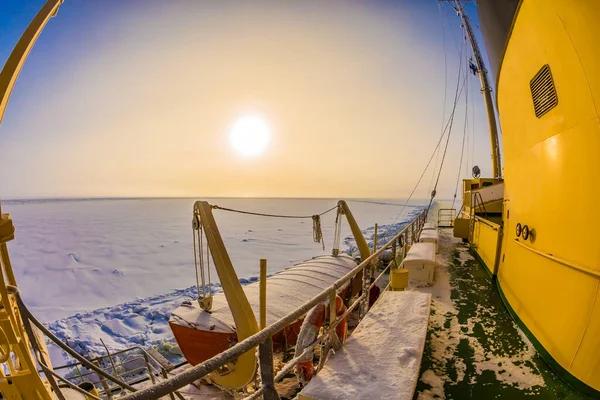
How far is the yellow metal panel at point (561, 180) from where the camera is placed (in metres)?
2.71

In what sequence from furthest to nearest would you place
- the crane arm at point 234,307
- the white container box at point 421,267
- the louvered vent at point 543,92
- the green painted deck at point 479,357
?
the white container box at point 421,267 < the crane arm at point 234,307 < the louvered vent at point 543,92 < the green painted deck at point 479,357

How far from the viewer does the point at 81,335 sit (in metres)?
15.9

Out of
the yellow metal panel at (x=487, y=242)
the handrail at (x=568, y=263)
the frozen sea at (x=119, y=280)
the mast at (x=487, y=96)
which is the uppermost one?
the mast at (x=487, y=96)

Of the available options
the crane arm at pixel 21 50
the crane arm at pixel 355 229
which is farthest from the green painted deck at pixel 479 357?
the crane arm at pixel 355 229

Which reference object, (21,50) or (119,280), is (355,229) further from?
(119,280)

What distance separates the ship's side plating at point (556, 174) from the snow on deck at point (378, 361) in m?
1.48

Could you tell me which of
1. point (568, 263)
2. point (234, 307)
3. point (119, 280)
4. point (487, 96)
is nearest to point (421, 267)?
point (568, 263)

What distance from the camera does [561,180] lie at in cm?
323

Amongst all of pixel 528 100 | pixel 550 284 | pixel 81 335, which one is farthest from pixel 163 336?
pixel 528 100

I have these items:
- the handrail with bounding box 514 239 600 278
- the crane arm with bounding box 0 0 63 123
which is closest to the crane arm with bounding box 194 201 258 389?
the crane arm with bounding box 0 0 63 123

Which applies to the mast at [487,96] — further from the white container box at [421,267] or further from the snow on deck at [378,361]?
the snow on deck at [378,361]

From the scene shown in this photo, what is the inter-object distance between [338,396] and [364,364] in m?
0.59

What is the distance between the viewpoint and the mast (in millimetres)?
14719

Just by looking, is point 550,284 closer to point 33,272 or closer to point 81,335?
point 81,335
